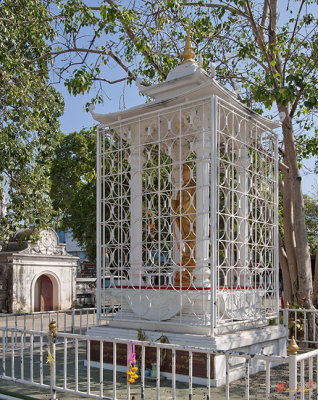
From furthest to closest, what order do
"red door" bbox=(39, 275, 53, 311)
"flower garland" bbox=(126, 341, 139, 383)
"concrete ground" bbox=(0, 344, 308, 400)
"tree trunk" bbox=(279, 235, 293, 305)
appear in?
"red door" bbox=(39, 275, 53, 311) < "tree trunk" bbox=(279, 235, 293, 305) < "concrete ground" bbox=(0, 344, 308, 400) < "flower garland" bbox=(126, 341, 139, 383)

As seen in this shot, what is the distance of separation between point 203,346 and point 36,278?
17366 mm

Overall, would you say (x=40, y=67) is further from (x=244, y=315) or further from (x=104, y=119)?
(x=244, y=315)

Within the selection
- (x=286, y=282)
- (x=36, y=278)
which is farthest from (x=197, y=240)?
(x=36, y=278)

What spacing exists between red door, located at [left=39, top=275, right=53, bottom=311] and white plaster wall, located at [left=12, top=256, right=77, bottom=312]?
27 centimetres

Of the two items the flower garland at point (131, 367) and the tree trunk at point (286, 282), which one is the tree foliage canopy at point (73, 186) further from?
the flower garland at point (131, 367)

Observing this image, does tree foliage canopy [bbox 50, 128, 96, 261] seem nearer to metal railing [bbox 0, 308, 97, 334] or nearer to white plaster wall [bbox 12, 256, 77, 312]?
white plaster wall [bbox 12, 256, 77, 312]

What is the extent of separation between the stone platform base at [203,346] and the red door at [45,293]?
16.2 m

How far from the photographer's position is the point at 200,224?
690cm

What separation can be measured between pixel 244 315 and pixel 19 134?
259 inches

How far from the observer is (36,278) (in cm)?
2189

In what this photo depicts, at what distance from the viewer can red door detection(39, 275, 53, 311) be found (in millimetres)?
22609

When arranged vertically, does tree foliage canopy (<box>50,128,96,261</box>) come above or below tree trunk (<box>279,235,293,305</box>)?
above

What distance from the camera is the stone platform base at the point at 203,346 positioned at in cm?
589

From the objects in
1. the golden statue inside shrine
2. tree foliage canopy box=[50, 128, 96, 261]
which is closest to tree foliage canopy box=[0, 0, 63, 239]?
the golden statue inside shrine
